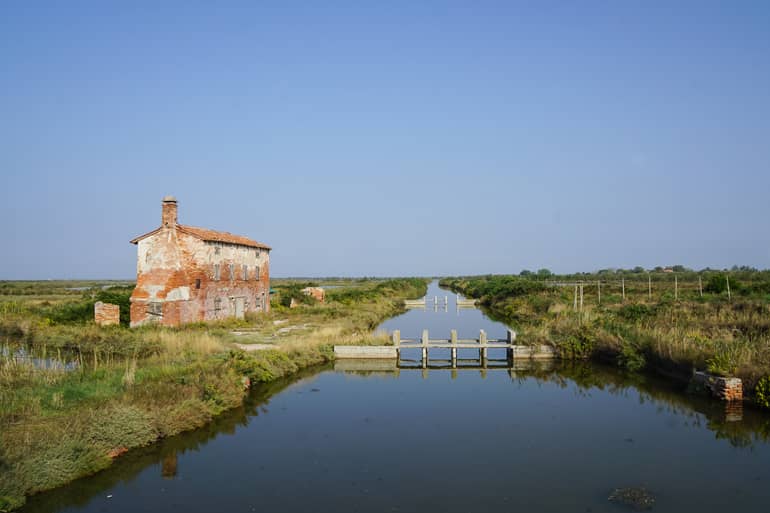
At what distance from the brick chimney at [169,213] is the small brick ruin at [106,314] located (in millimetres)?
5520

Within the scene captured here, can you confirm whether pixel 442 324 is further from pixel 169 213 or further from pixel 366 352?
pixel 169 213

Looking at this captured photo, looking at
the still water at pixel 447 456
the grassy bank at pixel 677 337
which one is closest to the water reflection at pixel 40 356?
the still water at pixel 447 456

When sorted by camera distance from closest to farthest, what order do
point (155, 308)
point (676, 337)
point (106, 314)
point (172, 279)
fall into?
point (676, 337) → point (155, 308) → point (172, 279) → point (106, 314)

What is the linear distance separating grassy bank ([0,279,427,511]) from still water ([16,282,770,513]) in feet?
1.52

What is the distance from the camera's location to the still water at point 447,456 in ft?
34.9

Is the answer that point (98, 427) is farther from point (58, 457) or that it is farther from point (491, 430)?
point (491, 430)

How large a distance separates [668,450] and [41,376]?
1584 cm

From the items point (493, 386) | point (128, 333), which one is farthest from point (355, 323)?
point (493, 386)

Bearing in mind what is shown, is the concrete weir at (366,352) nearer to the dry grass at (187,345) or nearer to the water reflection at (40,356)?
the dry grass at (187,345)

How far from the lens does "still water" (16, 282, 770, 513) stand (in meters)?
10.6

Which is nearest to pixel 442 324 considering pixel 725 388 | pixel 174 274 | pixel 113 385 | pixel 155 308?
pixel 174 274

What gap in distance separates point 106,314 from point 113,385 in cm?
1704

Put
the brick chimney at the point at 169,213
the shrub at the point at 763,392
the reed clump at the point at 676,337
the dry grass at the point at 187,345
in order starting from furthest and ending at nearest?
the brick chimney at the point at 169,213 → the dry grass at the point at 187,345 → the reed clump at the point at 676,337 → the shrub at the point at 763,392

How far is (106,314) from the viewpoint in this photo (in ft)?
102
